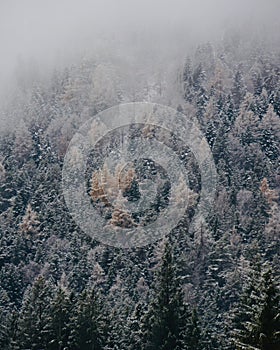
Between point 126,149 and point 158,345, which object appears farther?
point 126,149

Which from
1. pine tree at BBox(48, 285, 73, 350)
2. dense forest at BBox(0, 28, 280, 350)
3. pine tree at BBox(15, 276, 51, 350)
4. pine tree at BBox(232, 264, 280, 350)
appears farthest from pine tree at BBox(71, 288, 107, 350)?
pine tree at BBox(232, 264, 280, 350)

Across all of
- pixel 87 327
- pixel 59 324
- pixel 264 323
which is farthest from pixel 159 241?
pixel 264 323

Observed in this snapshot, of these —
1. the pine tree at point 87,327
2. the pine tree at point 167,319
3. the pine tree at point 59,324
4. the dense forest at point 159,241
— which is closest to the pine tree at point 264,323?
the dense forest at point 159,241

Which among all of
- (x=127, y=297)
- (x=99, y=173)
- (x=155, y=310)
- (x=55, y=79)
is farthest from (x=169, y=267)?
(x=55, y=79)

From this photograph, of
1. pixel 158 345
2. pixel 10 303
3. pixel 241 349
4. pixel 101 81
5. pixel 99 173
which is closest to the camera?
pixel 241 349

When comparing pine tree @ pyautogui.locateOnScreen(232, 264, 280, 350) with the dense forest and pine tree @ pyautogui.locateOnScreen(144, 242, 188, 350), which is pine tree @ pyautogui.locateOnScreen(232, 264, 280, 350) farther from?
pine tree @ pyautogui.locateOnScreen(144, 242, 188, 350)

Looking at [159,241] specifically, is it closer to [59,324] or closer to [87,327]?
[87,327]

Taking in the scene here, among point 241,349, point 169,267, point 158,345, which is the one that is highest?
point 241,349

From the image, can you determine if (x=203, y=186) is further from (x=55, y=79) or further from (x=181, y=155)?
(x=55, y=79)
